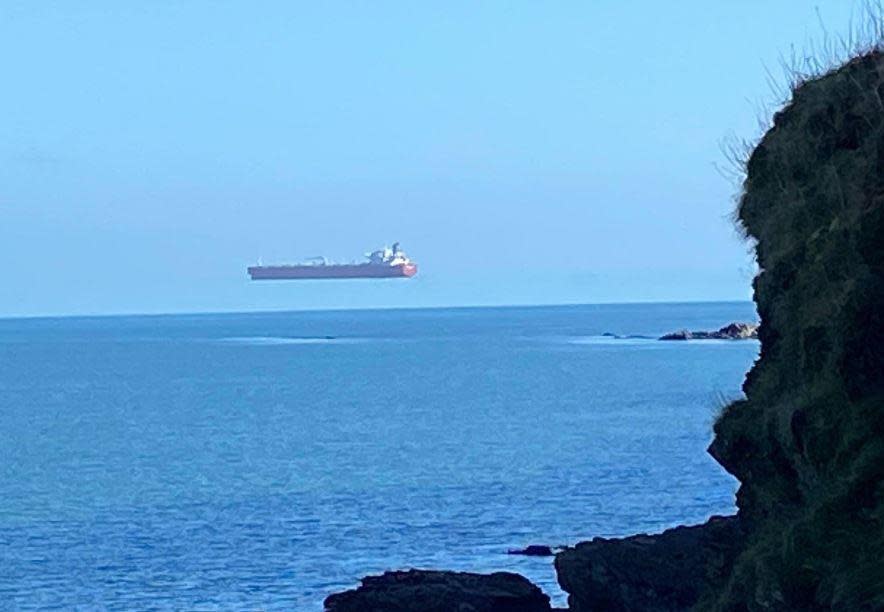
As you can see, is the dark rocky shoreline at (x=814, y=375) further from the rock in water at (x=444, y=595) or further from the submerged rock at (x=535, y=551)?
the submerged rock at (x=535, y=551)

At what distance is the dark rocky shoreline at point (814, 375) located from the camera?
1706cm

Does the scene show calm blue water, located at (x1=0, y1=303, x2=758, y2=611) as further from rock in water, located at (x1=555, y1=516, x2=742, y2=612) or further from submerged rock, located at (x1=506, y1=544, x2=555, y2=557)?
rock in water, located at (x1=555, y1=516, x2=742, y2=612)

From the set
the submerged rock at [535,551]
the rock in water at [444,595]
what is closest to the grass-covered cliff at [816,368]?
the rock in water at [444,595]

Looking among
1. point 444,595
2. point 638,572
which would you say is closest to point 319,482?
point 444,595

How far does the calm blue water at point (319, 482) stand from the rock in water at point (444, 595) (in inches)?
193

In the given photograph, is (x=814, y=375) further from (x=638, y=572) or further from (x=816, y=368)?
(x=638, y=572)

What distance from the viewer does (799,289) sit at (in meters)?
19.9

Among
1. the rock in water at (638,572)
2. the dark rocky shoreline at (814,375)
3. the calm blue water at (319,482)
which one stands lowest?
the calm blue water at (319,482)

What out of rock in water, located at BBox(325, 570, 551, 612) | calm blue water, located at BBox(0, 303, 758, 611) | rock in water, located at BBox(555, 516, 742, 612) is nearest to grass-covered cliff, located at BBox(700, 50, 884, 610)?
calm blue water, located at BBox(0, 303, 758, 611)

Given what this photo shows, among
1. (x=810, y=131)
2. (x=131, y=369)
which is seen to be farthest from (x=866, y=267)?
(x=131, y=369)

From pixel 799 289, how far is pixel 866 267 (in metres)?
1.66

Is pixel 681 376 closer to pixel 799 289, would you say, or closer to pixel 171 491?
pixel 171 491

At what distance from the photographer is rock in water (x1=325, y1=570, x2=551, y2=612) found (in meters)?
30.1

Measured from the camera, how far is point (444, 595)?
99.5ft
